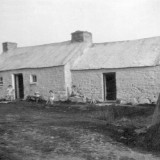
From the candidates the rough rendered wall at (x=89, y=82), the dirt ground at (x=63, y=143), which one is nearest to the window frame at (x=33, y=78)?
the rough rendered wall at (x=89, y=82)

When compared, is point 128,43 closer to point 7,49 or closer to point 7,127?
point 7,49

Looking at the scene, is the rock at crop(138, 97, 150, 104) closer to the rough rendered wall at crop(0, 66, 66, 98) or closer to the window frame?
the rough rendered wall at crop(0, 66, 66, 98)

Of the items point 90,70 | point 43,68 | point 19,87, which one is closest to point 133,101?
point 90,70

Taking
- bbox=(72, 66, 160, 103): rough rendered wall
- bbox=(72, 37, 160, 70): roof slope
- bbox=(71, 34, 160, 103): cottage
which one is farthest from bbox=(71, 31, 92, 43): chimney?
bbox=(72, 66, 160, 103): rough rendered wall

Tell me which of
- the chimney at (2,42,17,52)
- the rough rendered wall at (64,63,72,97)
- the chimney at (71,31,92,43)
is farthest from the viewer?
the chimney at (2,42,17,52)

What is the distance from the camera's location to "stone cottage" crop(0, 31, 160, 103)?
62.6ft

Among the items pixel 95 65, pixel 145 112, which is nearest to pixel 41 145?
pixel 145 112

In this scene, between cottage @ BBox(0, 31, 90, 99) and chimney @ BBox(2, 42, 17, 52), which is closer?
cottage @ BBox(0, 31, 90, 99)

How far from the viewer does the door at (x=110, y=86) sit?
808 inches

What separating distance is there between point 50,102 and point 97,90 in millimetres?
3352

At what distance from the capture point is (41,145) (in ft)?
29.1

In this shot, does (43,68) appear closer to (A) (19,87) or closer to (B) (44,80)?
(B) (44,80)

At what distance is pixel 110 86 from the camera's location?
20.6 metres

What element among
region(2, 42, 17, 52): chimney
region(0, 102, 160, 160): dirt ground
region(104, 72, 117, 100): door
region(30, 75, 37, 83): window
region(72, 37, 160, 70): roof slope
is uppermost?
region(2, 42, 17, 52): chimney
